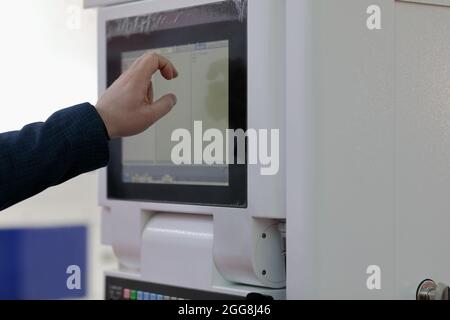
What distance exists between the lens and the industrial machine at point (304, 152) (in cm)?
102

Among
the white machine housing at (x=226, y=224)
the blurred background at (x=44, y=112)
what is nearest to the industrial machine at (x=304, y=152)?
the white machine housing at (x=226, y=224)

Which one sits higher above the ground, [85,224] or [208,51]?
[208,51]

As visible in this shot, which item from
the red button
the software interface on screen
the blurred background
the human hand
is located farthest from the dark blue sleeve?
the blurred background

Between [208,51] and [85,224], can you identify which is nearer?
[208,51]

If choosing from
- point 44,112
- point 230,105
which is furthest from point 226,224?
point 44,112

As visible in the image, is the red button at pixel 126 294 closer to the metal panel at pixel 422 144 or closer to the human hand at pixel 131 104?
the human hand at pixel 131 104

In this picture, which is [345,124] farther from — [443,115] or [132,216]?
[132,216]

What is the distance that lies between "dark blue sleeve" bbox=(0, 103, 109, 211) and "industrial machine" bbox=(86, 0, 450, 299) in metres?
0.21

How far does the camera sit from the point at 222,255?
1.16m

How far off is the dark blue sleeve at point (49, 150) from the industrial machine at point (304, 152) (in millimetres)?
205

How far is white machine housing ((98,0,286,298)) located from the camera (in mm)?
1072

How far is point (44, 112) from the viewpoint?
9.85 feet
